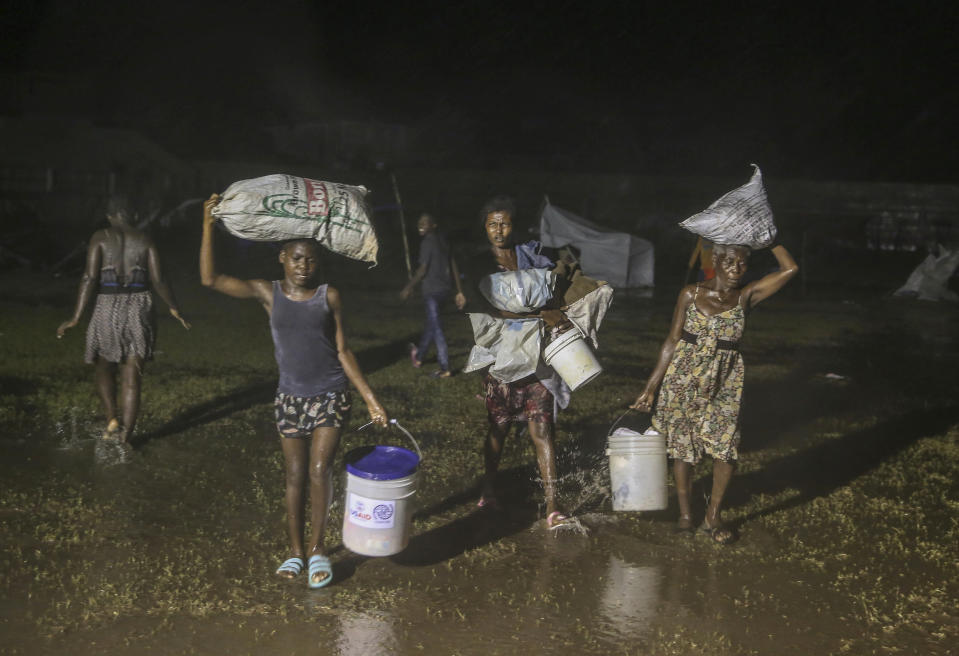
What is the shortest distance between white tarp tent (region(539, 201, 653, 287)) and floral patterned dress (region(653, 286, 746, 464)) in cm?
1750

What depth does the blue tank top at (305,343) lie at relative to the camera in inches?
173

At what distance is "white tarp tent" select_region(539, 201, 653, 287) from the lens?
75.3 ft

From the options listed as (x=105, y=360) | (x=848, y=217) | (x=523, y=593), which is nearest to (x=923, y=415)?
(x=523, y=593)

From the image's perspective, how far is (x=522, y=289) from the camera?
5.16 m

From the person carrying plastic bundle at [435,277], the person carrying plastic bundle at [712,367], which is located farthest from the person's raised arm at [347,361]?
the person carrying plastic bundle at [435,277]

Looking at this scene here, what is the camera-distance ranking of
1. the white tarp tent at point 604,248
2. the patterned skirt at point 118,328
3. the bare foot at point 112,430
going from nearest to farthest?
the patterned skirt at point 118,328
the bare foot at point 112,430
the white tarp tent at point 604,248

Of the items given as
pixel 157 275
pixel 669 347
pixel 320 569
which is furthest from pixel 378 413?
pixel 157 275

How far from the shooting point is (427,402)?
8.70m

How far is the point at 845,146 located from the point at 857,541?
110 ft

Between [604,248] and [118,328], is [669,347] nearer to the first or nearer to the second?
[118,328]

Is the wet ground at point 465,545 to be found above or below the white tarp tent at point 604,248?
above

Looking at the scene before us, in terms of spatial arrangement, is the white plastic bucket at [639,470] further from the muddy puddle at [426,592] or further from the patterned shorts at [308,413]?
the patterned shorts at [308,413]

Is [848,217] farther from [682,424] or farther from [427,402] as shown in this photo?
[682,424]

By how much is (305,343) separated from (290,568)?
44.2 inches
